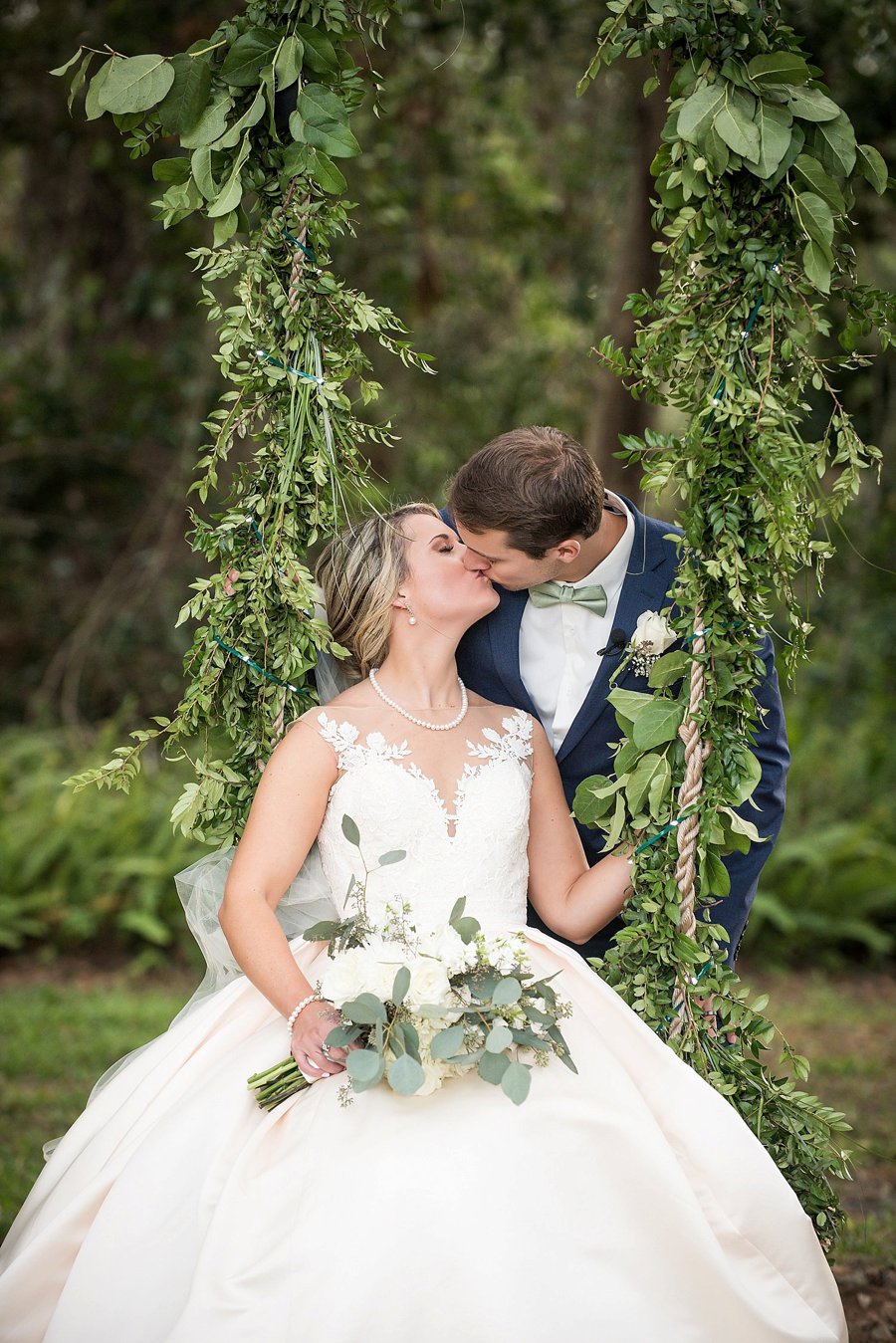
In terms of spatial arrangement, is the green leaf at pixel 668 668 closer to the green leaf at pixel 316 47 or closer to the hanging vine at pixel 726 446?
the hanging vine at pixel 726 446

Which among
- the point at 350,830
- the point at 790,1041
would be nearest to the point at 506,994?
the point at 350,830

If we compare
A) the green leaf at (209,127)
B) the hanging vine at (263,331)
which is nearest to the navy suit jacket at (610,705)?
the hanging vine at (263,331)

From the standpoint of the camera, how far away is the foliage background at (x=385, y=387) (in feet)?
24.1

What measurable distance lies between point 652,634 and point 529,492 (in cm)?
48

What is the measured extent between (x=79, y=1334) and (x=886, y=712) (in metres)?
8.04

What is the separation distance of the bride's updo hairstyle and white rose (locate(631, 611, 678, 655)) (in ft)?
2.21

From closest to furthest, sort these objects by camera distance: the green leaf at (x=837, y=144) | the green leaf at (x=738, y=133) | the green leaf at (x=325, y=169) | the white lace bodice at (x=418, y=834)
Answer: the green leaf at (x=738, y=133) → the green leaf at (x=837, y=144) → the green leaf at (x=325, y=169) → the white lace bodice at (x=418, y=834)

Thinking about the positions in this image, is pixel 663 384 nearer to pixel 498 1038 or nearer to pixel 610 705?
pixel 610 705

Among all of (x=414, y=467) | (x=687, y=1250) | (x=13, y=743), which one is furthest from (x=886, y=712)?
(x=687, y=1250)

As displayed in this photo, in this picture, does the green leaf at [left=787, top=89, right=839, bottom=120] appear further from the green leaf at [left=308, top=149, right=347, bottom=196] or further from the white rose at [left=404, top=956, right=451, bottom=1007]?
the white rose at [left=404, top=956, right=451, bottom=1007]

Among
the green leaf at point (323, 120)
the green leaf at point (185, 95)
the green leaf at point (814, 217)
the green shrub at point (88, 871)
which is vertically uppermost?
the green leaf at point (185, 95)

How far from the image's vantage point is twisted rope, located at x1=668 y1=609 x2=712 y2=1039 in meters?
2.71

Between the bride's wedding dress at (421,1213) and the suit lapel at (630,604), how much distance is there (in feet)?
2.33

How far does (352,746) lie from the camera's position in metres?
3.06
